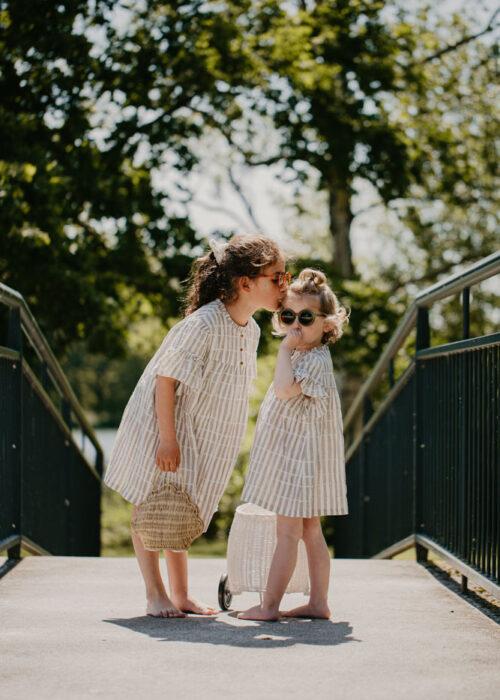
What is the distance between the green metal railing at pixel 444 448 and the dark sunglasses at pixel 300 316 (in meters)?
0.60

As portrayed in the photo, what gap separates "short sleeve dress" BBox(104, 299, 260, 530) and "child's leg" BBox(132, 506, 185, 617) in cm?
19

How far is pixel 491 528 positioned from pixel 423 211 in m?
18.6

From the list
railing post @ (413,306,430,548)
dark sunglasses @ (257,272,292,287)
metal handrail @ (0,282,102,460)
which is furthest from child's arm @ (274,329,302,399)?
railing post @ (413,306,430,548)

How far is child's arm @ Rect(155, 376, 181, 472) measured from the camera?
128 inches

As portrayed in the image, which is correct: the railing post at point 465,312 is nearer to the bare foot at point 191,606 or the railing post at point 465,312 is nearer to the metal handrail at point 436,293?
the metal handrail at point 436,293

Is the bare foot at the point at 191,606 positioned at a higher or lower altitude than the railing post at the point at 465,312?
lower

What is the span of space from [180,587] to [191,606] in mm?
77

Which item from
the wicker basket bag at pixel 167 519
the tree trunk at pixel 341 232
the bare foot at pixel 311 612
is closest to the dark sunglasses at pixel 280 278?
the wicker basket bag at pixel 167 519

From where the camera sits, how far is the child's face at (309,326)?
3354mm

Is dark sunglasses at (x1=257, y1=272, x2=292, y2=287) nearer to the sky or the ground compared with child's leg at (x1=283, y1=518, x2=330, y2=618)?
nearer to the sky

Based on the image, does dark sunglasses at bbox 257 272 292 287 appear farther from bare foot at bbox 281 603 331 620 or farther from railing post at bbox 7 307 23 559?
railing post at bbox 7 307 23 559

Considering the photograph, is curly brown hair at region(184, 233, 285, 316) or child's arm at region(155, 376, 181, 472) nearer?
child's arm at region(155, 376, 181, 472)

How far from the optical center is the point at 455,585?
3.94m

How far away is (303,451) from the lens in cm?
334
